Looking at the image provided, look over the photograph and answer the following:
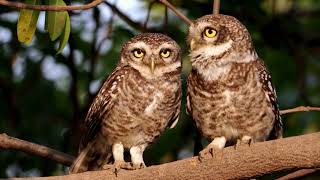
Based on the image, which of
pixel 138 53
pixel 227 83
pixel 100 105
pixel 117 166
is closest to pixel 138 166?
pixel 117 166

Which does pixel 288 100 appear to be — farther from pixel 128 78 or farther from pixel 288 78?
pixel 128 78

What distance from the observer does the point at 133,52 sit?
565 cm

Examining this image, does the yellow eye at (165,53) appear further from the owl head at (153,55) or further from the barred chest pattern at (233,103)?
the barred chest pattern at (233,103)

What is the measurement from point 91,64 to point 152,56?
88 centimetres

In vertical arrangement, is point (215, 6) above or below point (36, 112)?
above

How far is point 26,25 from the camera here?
15.5 feet

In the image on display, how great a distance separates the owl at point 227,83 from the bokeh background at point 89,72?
0.78 m

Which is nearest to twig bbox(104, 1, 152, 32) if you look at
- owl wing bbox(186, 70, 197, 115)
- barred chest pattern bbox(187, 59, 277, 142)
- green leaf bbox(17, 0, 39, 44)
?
owl wing bbox(186, 70, 197, 115)

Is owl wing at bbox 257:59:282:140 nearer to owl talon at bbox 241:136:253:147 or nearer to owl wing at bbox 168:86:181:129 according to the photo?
owl talon at bbox 241:136:253:147

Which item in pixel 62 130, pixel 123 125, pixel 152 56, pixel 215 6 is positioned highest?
pixel 215 6

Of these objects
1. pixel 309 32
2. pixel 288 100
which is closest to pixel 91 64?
pixel 288 100

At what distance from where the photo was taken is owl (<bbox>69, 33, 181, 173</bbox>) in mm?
5480

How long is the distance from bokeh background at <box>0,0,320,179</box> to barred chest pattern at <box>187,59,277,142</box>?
0.86 metres

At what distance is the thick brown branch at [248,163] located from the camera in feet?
14.3
